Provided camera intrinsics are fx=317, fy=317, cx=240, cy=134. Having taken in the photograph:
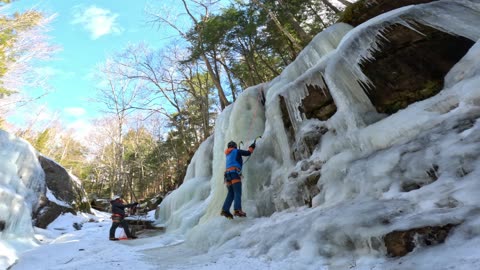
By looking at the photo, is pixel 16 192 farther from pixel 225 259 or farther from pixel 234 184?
pixel 225 259

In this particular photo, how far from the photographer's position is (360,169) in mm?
3707

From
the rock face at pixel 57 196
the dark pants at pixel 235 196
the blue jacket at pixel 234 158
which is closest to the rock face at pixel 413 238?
the dark pants at pixel 235 196

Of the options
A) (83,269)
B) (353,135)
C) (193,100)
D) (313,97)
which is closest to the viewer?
(83,269)

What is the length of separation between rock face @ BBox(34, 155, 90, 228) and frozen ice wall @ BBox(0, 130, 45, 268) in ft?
1.37

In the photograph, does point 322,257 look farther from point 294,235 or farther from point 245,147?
point 245,147

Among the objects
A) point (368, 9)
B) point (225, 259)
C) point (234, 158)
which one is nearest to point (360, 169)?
point (225, 259)

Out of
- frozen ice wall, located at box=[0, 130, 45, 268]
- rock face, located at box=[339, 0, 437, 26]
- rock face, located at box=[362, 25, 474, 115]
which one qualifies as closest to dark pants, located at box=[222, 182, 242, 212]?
rock face, located at box=[362, 25, 474, 115]

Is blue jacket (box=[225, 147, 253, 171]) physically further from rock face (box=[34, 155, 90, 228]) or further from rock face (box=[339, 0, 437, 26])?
rock face (box=[34, 155, 90, 228])

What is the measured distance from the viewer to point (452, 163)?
276 cm

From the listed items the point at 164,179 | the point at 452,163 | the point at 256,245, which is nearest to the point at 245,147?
the point at 256,245

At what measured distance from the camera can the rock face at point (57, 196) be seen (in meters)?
8.98

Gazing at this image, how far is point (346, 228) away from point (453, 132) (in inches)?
58.4

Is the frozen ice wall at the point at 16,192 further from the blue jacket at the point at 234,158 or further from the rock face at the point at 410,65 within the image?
the rock face at the point at 410,65

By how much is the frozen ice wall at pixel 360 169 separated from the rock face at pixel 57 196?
5.18 m
